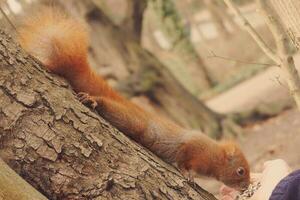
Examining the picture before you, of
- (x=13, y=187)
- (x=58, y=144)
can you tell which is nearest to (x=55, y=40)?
(x=58, y=144)

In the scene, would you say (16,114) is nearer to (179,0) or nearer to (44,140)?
(44,140)

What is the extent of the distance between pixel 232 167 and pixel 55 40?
5.11 feet

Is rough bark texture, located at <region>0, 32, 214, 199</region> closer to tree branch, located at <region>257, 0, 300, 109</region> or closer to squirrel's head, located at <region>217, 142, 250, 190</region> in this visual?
tree branch, located at <region>257, 0, 300, 109</region>

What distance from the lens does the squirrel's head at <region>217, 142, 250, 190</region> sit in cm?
353

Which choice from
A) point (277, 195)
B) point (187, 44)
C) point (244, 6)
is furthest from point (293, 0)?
point (244, 6)

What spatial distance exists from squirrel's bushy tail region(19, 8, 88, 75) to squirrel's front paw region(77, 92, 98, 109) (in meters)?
0.10

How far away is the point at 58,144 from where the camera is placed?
204 cm

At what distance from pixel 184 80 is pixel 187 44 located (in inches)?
156

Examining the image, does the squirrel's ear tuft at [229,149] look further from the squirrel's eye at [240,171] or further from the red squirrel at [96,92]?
the red squirrel at [96,92]

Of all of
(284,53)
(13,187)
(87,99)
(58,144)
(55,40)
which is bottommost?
(13,187)

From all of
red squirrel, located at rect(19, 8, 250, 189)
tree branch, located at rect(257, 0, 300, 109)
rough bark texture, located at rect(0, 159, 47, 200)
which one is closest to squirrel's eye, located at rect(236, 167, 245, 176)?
red squirrel, located at rect(19, 8, 250, 189)

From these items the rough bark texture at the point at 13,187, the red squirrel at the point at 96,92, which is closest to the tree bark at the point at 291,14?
the red squirrel at the point at 96,92

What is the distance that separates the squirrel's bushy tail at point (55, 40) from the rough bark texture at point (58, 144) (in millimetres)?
138

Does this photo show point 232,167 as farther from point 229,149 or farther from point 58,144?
point 58,144
